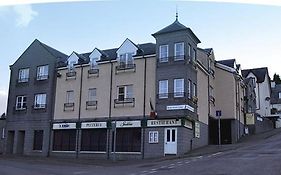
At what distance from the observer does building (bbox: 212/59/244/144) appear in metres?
41.3

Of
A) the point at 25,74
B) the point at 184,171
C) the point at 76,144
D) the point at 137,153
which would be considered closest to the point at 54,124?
the point at 76,144

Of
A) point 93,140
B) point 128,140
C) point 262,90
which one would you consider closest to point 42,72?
point 93,140

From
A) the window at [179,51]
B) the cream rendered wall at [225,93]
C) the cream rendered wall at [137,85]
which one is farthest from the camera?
the cream rendered wall at [225,93]

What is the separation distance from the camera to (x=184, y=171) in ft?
62.4

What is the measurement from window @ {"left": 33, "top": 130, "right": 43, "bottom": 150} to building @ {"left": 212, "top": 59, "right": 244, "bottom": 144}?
730 inches

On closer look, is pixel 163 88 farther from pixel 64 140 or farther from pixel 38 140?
pixel 38 140

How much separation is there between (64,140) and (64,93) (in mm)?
4705

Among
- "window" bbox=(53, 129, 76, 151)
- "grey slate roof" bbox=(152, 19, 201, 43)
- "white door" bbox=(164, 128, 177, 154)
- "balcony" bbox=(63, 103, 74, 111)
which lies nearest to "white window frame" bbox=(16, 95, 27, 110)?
"balcony" bbox=(63, 103, 74, 111)

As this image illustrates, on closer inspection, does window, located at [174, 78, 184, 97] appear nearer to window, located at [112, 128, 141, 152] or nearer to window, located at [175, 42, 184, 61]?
window, located at [175, 42, 184, 61]

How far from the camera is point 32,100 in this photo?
40188 millimetres

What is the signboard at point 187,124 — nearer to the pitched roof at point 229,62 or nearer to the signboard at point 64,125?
the signboard at point 64,125

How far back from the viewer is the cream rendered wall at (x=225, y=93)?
41.3 metres

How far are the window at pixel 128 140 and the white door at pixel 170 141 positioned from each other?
256cm

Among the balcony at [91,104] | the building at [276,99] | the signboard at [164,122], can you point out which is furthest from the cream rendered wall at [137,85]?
the building at [276,99]
